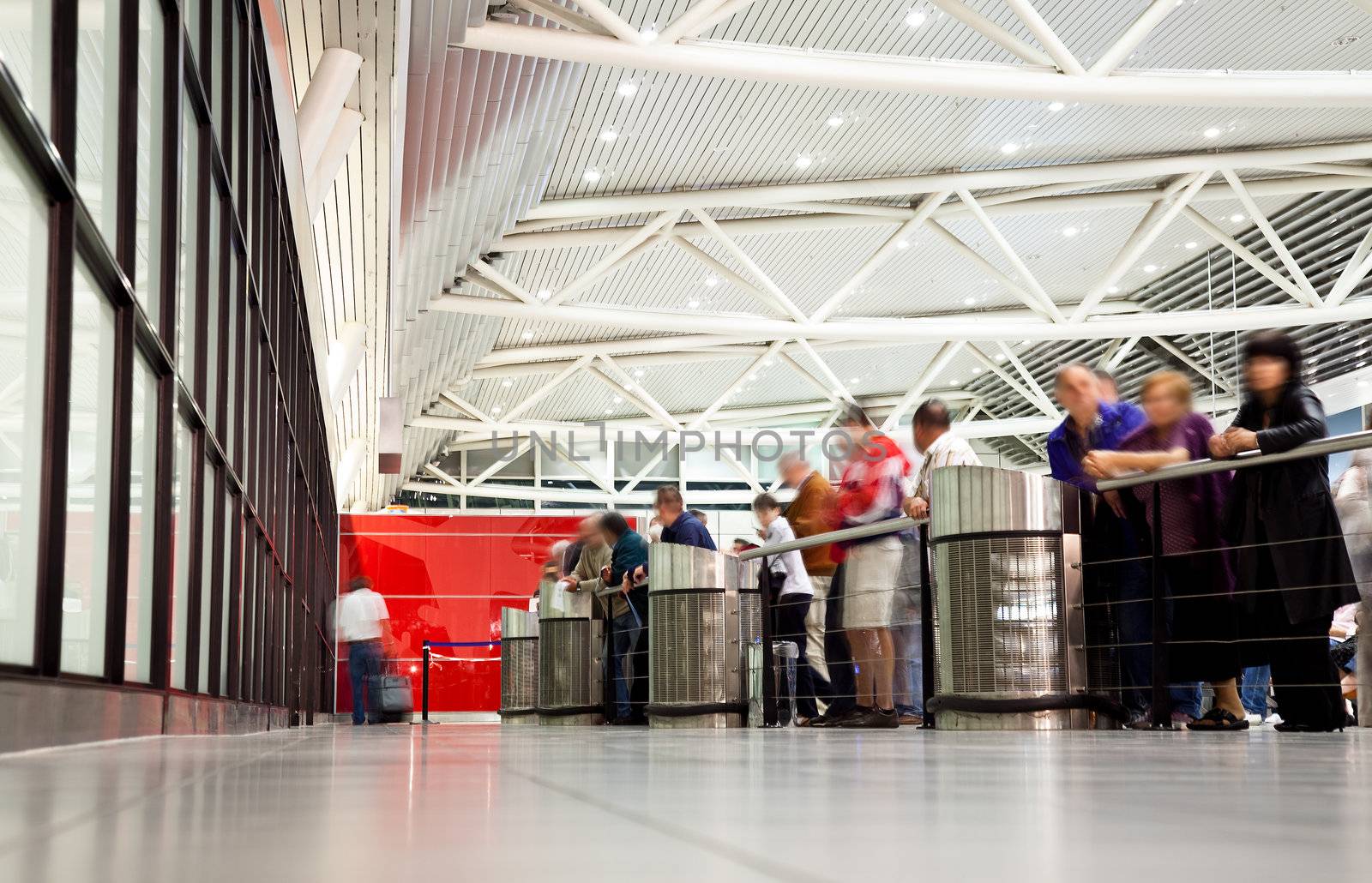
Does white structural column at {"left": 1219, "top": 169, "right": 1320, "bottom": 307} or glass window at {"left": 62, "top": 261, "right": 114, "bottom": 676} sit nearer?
glass window at {"left": 62, "top": 261, "right": 114, "bottom": 676}

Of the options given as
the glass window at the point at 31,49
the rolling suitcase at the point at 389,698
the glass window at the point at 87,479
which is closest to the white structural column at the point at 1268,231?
the rolling suitcase at the point at 389,698

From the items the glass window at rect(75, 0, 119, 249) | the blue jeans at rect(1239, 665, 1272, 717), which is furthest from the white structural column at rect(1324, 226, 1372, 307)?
the glass window at rect(75, 0, 119, 249)

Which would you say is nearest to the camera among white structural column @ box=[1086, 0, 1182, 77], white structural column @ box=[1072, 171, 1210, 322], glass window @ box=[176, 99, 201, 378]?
glass window @ box=[176, 99, 201, 378]

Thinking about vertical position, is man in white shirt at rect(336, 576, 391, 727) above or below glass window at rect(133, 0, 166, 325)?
below

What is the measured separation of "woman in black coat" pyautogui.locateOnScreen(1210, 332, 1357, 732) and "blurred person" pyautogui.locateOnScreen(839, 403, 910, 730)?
1811 millimetres

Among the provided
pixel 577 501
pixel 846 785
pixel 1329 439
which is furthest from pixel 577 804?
pixel 577 501

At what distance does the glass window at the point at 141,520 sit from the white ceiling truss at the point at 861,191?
5726mm

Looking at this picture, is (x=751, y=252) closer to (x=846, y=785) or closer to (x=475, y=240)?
(x=475, y=240)

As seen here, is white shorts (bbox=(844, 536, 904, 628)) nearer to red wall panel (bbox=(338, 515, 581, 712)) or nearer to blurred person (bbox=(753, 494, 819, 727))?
blurred person (bbox=(753, 494, 819, 727))

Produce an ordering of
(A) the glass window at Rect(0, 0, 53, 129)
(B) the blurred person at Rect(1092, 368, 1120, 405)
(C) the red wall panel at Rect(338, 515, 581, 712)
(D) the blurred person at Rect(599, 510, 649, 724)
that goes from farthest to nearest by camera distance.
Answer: (C) the red wall panel at Rect(338, 515, 581, 712) < (D) the blurred person at Rect(599, 510, 649, 724) < (B) the blurred person at Rect(1092, 368, 1120, 405) < (A) the glass window at Rect(0, 0, 53, 129)

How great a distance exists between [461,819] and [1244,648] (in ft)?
15.2

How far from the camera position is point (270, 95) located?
347 inches

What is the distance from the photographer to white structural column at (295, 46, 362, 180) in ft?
31.9

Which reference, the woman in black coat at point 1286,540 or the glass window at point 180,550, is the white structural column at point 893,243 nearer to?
the woman in black coat at point 1286,540
